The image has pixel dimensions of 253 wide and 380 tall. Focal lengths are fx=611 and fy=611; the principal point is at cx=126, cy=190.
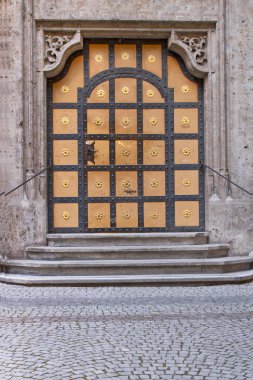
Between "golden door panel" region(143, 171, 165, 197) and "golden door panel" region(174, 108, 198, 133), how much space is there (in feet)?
2.58

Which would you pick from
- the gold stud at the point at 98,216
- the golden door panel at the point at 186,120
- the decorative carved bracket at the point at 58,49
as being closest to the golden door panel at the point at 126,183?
the gold stud at the point at 98,216

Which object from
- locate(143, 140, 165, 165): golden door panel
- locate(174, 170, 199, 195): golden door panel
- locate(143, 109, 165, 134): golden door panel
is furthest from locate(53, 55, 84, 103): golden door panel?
locate(174, 170, 199, 195): golden door panel

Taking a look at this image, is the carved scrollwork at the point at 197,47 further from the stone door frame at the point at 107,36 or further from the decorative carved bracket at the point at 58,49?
the decorative carved bracket at the point at 58,49

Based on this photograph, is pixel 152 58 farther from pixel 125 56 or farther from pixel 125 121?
pixel 125 121

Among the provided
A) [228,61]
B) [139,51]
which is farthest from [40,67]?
[228,61]

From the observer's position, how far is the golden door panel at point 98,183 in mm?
9867

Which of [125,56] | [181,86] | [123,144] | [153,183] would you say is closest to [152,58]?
[125,56]

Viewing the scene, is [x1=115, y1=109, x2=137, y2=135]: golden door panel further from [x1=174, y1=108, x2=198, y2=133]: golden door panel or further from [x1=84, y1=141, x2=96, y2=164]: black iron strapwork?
[x1=174, y1=108, x2=198, y2=133]: golden door panel

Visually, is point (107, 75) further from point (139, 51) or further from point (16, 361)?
point (16, 361)

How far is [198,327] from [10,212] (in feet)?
14.6

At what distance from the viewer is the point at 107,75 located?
9938 millimetres

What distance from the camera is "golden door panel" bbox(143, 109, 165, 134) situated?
9.93 m

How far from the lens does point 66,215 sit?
32.3 feet

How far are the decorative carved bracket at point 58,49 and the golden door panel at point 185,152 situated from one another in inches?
87.7
